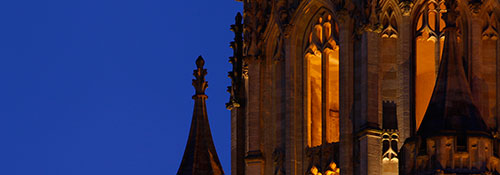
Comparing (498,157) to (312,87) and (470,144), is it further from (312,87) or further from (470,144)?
(312,87)

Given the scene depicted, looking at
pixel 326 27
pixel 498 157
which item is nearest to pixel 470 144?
pixel 498 157

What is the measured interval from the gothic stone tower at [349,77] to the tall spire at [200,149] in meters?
0.82

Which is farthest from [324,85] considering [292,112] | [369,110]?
[369,110]

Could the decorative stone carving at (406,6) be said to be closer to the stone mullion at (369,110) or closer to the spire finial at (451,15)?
the stone mullion at (369,110)

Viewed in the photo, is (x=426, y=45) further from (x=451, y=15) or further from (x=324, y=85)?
(x=324, y=85)

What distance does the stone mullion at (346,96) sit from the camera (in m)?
120

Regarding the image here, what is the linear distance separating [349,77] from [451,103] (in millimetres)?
5649

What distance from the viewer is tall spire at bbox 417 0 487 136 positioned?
379 feet

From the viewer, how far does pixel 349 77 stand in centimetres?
12106

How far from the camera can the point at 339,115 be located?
120938mm

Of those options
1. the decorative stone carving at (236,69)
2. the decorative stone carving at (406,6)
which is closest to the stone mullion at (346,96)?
the decorative stone carving at (406,6)

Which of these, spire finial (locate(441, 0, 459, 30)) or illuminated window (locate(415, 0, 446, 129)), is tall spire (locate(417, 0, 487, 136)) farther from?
illuminated window (locate(415, 0, 446, 129))

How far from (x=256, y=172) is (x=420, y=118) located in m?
5.75

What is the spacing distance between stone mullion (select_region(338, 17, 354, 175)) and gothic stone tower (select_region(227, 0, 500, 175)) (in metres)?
0.03
